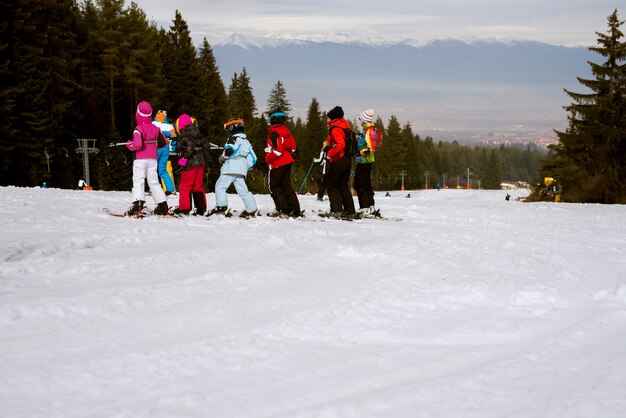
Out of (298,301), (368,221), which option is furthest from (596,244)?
(298,301)

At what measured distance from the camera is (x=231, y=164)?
9.91 m

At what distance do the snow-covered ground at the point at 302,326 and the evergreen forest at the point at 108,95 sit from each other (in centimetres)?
1651

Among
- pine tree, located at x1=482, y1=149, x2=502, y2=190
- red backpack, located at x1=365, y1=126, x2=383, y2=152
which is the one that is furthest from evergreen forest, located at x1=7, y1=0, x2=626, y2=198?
pine tree, located at x1=482, y1=149, x2=502, y2=190

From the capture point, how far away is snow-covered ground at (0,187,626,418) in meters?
2.96

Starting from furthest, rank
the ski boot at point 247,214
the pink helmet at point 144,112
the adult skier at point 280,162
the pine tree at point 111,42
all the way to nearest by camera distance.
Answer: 1. the pine tree at point 111,42
2. the adult skier at point 280,162
3. the ski boot at point 247,214
4. the pink helmet at point 144,112

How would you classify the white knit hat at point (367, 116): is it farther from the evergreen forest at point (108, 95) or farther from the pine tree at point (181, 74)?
the pine tree at point (181, 74)

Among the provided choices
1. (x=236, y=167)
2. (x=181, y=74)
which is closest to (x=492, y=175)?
(x=181, y=74)

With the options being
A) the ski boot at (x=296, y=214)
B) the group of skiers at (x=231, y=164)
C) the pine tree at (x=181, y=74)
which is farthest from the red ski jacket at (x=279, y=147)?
the pine tree at (x=181, y=74)

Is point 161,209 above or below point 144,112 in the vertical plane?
below

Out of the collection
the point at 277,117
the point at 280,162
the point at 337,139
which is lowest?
the point at 280,162

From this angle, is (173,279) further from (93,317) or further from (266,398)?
(266,398)

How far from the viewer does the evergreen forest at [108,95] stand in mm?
32531

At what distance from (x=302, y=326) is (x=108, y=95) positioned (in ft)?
161

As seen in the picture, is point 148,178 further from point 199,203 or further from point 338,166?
point 338,166
